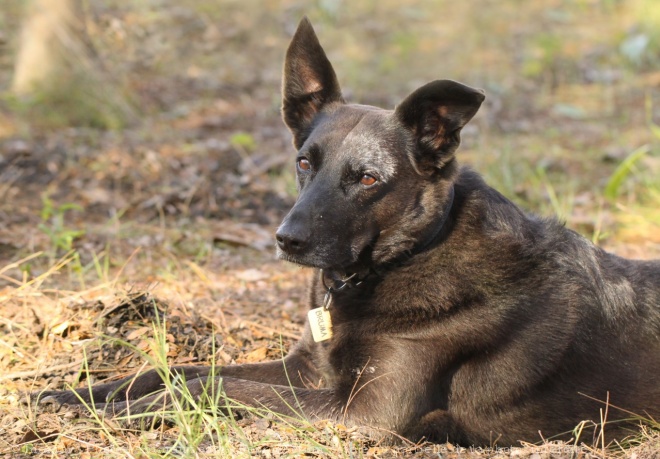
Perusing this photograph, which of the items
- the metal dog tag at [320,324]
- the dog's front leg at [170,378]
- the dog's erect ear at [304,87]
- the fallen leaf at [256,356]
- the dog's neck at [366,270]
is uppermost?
the dog's erect ear at [304,87]

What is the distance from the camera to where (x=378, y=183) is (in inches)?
140

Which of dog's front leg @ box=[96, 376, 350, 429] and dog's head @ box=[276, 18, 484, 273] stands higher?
dog's head @ box=[276, 18, 484, 273]

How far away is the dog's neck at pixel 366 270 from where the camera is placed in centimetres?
354

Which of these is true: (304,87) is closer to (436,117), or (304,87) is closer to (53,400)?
(436,117)

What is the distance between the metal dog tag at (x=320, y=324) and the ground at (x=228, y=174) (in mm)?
465

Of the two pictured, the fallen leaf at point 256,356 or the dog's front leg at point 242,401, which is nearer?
the dog's front leg at point 242,401

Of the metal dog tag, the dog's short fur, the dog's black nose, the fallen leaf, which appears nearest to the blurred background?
the dog's short fur

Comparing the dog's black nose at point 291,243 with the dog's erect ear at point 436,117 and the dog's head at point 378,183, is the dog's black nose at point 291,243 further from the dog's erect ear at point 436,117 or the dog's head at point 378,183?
the dog's erect ear at point 436,117

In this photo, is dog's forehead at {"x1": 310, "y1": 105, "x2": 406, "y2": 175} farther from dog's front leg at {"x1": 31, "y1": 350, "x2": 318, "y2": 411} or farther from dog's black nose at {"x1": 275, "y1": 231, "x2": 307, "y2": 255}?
dog's front leg at {"x1": 31, "y1": 350, "x2": 318, "y2": 411}

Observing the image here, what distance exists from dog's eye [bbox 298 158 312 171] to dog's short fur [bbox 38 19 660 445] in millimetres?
29

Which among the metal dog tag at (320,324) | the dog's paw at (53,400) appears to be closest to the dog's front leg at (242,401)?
the dog's paw at (53,400)

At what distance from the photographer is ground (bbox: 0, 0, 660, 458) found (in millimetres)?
3449

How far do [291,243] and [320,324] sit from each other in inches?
18.7

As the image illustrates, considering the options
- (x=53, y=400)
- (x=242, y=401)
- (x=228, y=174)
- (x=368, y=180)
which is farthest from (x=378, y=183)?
(x=228, y=174)
